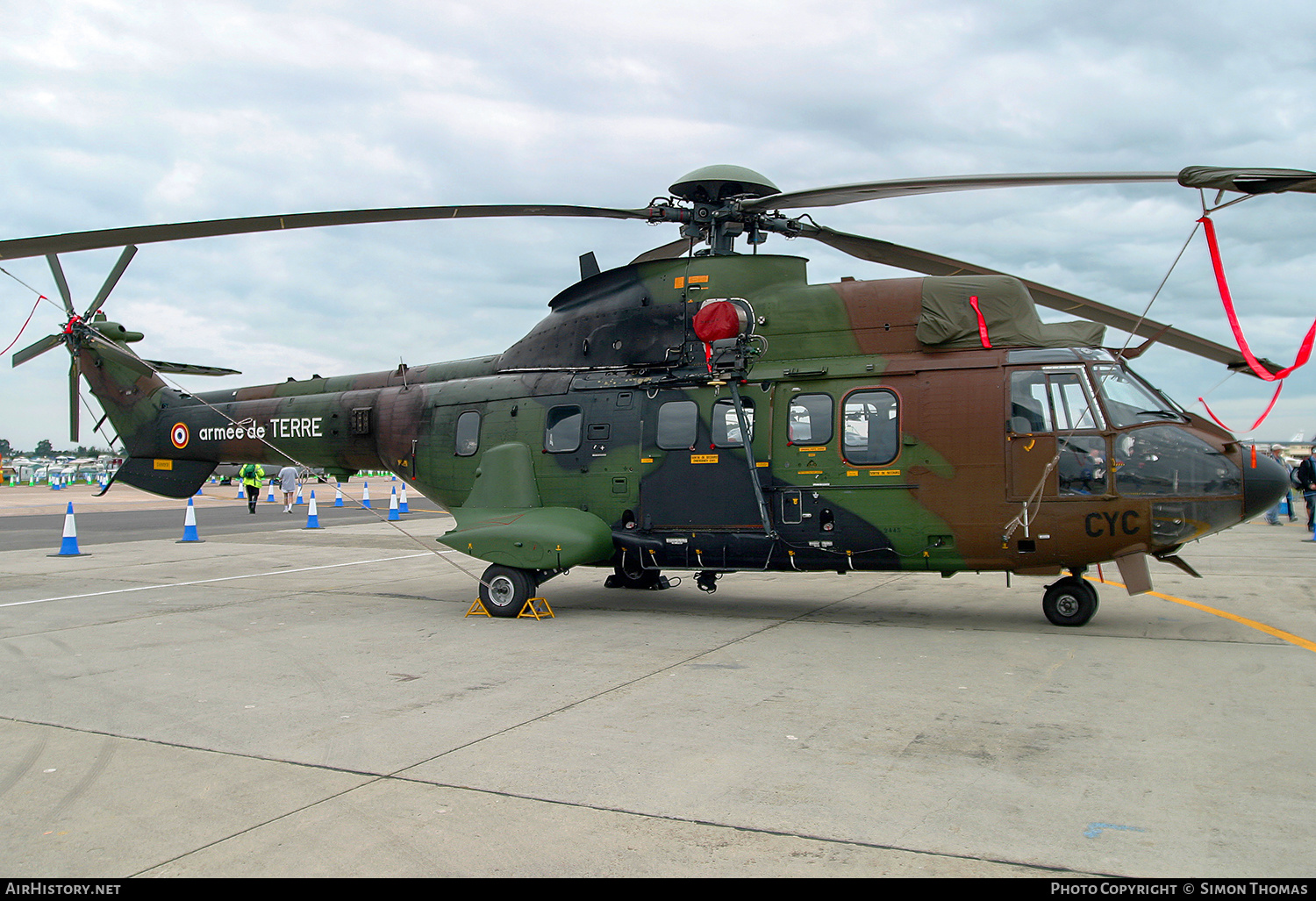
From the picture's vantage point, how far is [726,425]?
33.0 ft

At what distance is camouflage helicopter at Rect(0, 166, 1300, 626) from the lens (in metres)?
8.59

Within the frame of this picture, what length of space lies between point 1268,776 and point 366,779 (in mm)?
4711

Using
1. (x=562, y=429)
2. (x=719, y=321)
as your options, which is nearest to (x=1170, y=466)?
(x=719, y=321)

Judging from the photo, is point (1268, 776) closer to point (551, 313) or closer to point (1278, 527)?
point (551, 313)

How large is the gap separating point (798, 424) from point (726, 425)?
841 mm

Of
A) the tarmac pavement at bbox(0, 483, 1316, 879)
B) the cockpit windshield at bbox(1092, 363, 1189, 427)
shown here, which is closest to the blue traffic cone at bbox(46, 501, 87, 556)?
the tarmac pavement at bbox(0, 483, 1316, 879)

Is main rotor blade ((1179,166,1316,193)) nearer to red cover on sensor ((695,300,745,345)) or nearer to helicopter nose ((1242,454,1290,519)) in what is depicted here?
helicopter nose ((1242,454,1290,519))

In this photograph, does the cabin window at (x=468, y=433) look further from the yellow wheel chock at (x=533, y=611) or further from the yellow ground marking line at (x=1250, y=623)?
the yellow ground marking line at (x=1250, y=623)

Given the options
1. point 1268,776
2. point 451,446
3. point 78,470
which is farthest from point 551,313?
point 78,470

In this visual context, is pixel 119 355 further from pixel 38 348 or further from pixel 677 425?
pixel 677 425

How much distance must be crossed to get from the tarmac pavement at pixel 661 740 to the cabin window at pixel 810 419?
1.97 metres

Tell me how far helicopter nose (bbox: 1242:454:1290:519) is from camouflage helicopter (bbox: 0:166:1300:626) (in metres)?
0.02

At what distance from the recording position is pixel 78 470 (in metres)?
69.8

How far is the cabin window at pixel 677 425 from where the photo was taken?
10.2 m
